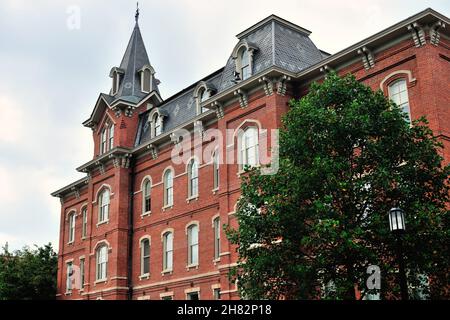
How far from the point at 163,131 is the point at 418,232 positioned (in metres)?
22.2

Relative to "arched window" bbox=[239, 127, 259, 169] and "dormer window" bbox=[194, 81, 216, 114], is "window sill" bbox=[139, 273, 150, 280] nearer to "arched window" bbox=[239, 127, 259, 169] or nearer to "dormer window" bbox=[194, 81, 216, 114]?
"dormer window" bbox=[194, 81, 216, 114]

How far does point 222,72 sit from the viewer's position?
32562 mm

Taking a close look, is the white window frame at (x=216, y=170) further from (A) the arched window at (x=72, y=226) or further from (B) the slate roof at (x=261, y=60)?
(A) the arched window at (x=72, y=226)

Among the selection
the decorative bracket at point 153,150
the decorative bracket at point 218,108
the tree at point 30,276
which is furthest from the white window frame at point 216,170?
the tree at point 30,276

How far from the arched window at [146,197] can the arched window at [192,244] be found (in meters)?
4.49

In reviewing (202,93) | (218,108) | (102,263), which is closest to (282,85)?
(218,108)

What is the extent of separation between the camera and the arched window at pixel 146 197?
36156 millimetres

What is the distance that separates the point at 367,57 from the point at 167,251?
16.1m

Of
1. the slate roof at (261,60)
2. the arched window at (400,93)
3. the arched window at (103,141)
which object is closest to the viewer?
the arched window at (400,93)

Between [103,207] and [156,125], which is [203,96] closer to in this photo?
[156,125]

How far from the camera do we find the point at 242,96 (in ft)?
93.3

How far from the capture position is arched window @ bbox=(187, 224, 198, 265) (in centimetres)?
3194
